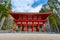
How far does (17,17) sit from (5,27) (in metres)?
1.52

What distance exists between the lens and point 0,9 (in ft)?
49.4

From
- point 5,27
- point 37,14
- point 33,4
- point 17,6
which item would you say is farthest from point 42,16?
point 5,27

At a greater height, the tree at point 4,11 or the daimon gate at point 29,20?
the tree at point 4,11

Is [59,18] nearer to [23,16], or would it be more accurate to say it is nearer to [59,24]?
[59,24]

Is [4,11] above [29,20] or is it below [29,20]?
above

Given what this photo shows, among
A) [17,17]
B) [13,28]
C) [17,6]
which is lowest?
[13,28]

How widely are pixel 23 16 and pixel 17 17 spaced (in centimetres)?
62

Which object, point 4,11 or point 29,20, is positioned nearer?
point 29,20

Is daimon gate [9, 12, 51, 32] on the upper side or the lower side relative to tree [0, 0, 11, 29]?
lower

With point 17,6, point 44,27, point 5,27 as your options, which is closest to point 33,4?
point 17,6

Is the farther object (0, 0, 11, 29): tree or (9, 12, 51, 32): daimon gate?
(0, 0, 11, 29): tree

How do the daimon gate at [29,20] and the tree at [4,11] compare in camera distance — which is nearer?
the daimon gate at [29,20]

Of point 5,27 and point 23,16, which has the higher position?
point 23,16

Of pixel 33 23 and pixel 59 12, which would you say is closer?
pixel 33 23
